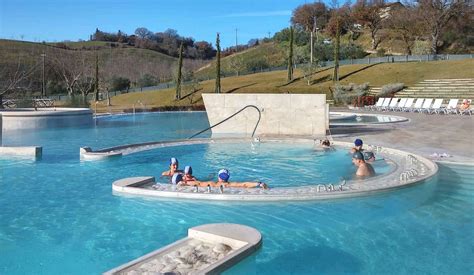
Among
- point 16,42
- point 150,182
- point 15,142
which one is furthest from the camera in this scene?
point 16,42

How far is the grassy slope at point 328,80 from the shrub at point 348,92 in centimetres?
273

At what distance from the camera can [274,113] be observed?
1733cm

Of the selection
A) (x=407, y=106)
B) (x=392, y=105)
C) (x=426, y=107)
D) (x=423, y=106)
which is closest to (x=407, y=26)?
(x=392, y=105)

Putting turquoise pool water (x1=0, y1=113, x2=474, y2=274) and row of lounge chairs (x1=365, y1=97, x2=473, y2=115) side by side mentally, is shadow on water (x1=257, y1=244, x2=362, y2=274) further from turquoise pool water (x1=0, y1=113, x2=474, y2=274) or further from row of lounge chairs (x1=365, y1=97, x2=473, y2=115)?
row of lounge chairs (x1=365, y1=97, x2=473, y2=115)

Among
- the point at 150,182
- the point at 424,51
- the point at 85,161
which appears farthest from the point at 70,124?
the point at 424,51

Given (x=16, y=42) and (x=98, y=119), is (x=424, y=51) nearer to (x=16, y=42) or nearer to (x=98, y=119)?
(x=98, y=119)

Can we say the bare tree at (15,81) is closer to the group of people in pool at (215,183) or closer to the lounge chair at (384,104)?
the group of people in pool at (215,183)

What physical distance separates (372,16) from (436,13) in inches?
573

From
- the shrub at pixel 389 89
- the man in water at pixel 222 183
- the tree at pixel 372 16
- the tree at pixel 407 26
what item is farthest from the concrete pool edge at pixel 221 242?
the tree at pixel 372 16

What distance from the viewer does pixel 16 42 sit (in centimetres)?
8238

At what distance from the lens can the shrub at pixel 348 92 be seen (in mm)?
37000

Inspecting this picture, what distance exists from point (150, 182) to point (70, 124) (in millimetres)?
14799

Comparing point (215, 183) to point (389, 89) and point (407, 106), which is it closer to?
point (407, 106)

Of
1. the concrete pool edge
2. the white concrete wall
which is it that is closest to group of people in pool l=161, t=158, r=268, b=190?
the concrete pool edge
